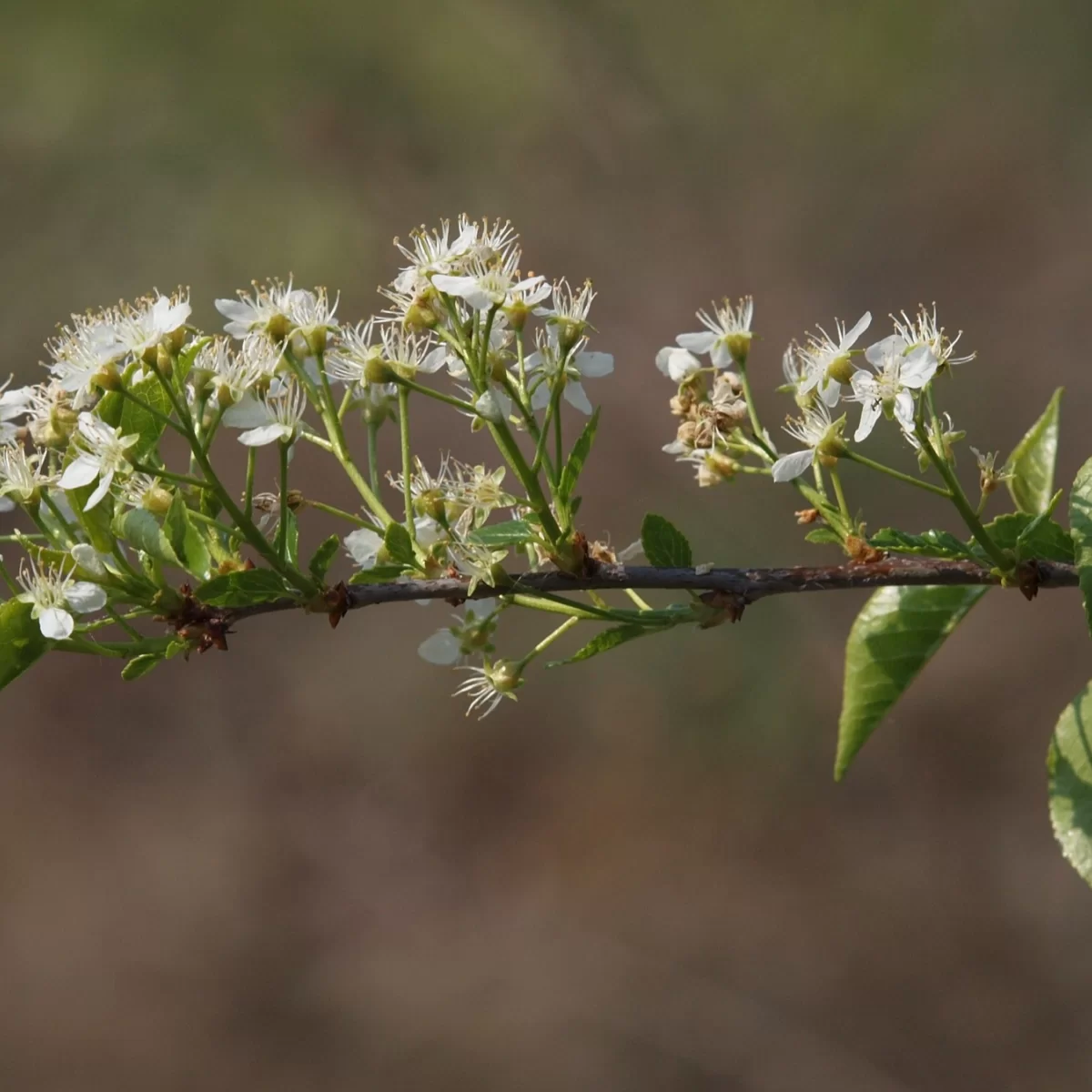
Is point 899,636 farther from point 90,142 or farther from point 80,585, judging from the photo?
point 90,142

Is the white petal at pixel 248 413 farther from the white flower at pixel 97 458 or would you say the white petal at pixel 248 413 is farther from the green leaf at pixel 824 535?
the green leaf at pixel 824 535

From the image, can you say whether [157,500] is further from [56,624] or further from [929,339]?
[929,339]

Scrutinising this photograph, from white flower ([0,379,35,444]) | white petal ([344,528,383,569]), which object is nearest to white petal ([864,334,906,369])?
white petal ([344,528,383,569])

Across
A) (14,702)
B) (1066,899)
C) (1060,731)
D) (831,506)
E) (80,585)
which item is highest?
(14,702)

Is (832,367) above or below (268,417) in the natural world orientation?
below

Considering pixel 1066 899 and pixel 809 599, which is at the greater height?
pixel 809 599

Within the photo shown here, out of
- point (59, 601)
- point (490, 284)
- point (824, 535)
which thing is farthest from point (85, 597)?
point (824, 535)

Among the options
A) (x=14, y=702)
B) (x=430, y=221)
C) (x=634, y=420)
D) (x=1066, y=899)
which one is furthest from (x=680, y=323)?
(x=14, y=702)
